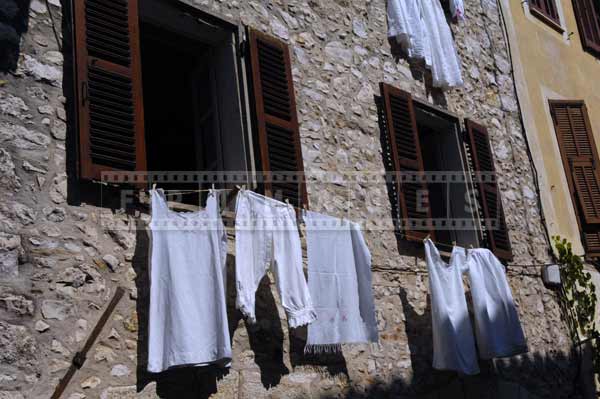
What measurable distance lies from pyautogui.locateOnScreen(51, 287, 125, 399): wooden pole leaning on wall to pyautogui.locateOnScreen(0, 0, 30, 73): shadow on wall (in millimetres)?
1541

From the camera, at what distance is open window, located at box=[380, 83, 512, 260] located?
7.05 meters

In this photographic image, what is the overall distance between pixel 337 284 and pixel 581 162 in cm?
537

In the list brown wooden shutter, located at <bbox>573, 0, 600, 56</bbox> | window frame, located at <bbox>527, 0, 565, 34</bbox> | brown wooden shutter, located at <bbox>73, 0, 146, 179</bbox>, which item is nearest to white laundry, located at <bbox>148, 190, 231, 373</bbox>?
brown wooden shutter, located at <bbox>73, 0, 146, 179</bbox>

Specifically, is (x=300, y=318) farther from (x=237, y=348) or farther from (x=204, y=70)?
(x=204, y=70)

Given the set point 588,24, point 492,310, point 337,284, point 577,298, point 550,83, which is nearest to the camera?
point 337,284

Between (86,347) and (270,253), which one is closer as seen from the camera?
(86,347)

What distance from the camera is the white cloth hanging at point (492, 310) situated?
6.79m

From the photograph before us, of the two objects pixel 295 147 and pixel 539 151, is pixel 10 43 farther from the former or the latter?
pixel 539 151

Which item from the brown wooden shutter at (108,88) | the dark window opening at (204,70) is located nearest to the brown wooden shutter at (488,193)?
the dark window opening at (204,70)

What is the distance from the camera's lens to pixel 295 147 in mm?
6047

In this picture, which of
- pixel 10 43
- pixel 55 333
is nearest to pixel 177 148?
pixel 10 43

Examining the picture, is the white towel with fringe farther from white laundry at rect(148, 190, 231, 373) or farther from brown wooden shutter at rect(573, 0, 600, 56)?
brown wooden shutter at rect(573, 0, 600, 56)

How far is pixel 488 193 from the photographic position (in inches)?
321

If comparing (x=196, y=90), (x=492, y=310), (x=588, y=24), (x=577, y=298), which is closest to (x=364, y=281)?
(x=492, y=310)
